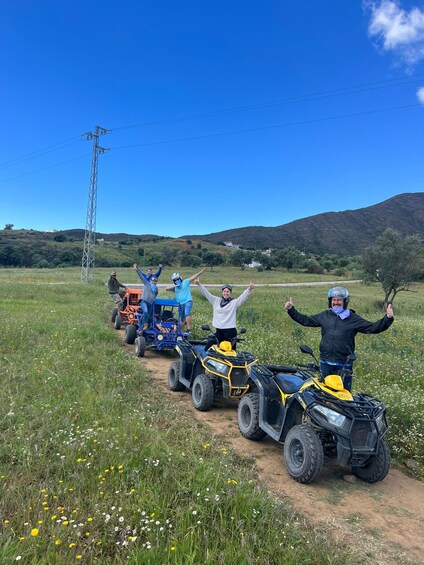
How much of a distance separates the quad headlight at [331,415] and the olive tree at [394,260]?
109 ft

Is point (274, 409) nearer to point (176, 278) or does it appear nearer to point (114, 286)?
point (176, 278)

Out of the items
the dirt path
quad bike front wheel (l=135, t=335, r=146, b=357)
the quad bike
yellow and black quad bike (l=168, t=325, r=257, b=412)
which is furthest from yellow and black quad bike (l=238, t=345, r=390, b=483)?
the quad bike

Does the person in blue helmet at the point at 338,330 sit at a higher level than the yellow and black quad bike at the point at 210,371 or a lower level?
higher

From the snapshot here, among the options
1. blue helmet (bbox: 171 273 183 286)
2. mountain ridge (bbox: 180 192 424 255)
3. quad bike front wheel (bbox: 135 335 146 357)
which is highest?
mountain ridge (bbox: 180 192 424 255)

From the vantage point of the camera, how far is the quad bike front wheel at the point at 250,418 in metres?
5.75

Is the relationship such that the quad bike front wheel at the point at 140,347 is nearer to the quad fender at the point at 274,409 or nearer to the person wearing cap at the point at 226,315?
the person wearing cap at the point at 226,315

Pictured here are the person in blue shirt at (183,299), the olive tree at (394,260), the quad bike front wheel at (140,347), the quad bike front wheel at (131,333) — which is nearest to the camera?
the quad bike front wheel at (140,347)

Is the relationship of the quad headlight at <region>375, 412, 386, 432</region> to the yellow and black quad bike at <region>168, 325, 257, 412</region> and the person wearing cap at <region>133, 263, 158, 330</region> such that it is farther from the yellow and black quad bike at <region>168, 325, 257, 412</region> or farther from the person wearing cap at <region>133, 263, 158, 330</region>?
the person wearing cap at <region>133, 263, 158, 330</region>

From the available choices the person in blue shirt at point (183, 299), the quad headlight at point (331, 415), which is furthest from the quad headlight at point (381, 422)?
the person in blue shirt at point (183, 299)

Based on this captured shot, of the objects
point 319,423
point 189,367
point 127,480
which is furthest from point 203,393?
point 127,480

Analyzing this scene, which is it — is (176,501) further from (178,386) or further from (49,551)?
(178,386)

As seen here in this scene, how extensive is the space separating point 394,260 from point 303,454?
3424 cm

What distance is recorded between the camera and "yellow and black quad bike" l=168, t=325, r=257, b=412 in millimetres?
6645

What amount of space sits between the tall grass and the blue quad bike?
3.44 m
